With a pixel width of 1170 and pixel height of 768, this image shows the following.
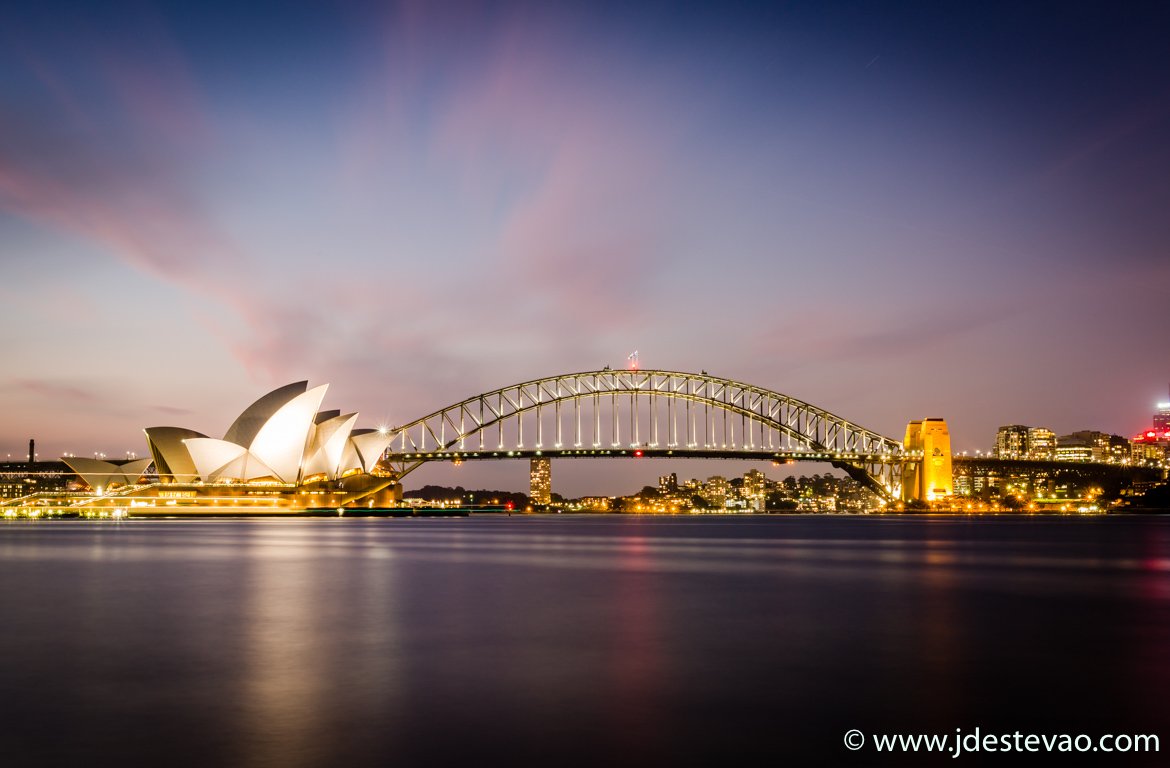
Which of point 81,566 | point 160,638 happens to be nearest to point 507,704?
point 160,638

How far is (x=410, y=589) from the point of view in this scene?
2539 cm

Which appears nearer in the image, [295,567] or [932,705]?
[932,705]

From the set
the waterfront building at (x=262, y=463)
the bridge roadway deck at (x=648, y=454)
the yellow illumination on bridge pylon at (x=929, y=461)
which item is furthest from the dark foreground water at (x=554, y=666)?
the yellow illumination on bridge pylon at (x=929, y=461)

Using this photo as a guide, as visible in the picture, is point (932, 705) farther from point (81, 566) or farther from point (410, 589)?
point (81, 566)

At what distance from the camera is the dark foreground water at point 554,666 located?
30.9 ft

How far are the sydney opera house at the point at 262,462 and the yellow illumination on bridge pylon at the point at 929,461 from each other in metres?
72.2

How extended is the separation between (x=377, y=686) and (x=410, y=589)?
13.5 meters

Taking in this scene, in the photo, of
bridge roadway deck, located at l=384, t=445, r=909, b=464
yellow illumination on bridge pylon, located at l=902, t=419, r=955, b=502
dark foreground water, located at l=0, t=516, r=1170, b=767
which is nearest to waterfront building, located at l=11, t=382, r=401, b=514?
bridge roadway deck, located at l=384, t=445, r=909, b=464

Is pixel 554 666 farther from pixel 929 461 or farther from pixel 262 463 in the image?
pixel 929 461

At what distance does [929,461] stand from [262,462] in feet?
271

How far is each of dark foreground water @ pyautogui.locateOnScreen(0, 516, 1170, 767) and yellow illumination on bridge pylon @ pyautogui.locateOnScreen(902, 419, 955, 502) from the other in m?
101

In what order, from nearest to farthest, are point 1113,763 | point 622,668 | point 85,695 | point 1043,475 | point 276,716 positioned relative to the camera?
1. point 1113,763
2. point 276,716
3. point 85,695
4. point 622,668
5. point 1043,475

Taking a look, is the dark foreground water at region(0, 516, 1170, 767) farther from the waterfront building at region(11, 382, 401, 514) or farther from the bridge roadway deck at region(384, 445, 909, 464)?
the bridge roadway deck at region(384, 445, 909, 464)

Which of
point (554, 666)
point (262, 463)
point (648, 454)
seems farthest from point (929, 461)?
point (554, 666)
